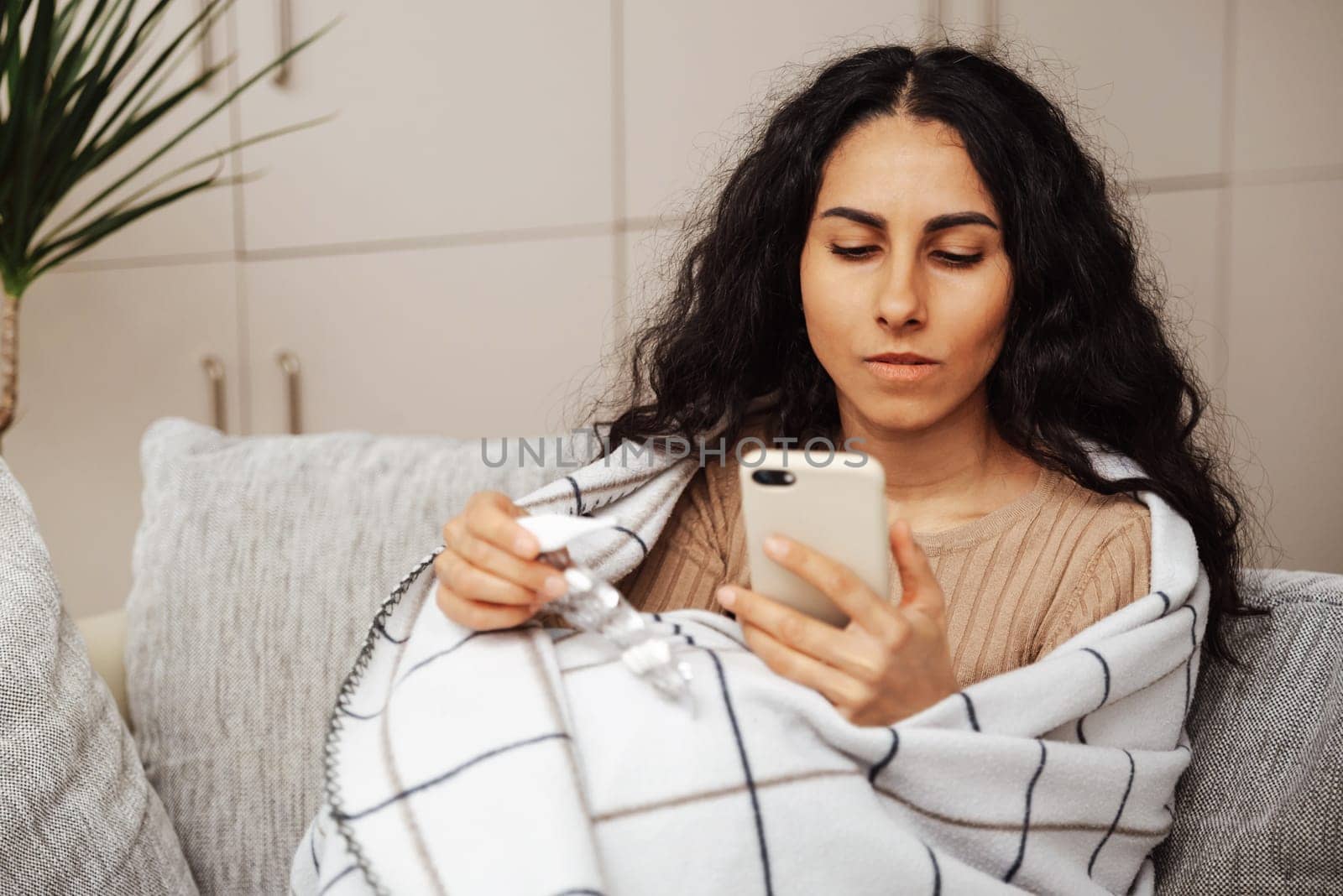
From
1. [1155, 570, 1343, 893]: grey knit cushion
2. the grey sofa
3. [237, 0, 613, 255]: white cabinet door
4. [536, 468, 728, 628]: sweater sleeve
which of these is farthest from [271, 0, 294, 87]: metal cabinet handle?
[1155, 570, 1343, 893]: grey knit cushion

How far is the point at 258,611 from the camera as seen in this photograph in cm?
133

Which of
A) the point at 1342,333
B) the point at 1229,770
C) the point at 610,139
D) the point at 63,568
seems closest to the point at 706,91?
the point at 610,139

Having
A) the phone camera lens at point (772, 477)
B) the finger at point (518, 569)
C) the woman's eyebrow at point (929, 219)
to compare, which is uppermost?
the woman's eyebrow at point (929, 219)

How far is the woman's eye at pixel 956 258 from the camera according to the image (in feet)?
3.37

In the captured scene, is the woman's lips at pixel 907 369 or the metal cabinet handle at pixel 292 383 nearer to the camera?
the woman's lips at pixel 907 369

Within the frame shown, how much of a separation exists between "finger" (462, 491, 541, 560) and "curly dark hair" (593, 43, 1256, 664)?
284 millimetres

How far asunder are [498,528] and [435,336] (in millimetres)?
1439

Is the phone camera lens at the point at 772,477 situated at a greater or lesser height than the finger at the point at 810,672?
greater

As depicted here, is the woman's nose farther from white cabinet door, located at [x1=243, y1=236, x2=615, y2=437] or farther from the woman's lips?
white cabinet door, located at [x1=243, y1=236, x2=615, y2=437]

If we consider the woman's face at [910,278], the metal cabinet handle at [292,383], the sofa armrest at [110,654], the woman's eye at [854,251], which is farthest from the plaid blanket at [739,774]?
the metal cabinet handle at [292,383]

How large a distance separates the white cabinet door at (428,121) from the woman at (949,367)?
3.00 ft

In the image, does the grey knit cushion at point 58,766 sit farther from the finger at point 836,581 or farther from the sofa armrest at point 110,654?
the finger at point 836,581

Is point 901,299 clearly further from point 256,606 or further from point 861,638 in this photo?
point 256,606

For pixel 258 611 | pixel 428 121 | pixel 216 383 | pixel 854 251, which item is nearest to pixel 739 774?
pixel 854 251
